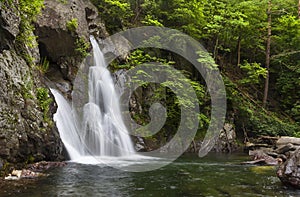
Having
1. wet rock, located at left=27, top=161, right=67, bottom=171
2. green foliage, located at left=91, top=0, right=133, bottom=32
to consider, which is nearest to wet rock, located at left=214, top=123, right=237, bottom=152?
green foliage, located at left=91, top=0, right=133, bottom=32

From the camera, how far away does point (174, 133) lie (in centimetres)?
1600

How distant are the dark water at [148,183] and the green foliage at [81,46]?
6053 mm

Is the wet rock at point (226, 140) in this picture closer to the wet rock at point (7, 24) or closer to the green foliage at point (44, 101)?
the green foliage at point (44, 101)

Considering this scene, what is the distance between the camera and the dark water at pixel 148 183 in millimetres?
5832

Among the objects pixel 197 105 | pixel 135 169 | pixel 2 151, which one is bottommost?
pixel 135 169

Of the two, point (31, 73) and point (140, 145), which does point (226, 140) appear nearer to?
point (140, 145)

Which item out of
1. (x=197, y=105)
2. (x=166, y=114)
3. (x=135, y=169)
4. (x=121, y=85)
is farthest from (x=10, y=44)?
(x=197, y=105)

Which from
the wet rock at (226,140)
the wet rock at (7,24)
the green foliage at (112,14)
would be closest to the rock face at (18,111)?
the wet rock at (7,24)

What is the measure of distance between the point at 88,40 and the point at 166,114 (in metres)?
5.41

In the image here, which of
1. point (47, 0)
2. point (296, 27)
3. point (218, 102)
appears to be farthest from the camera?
point (296, 27)

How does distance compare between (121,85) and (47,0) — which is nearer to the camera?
(47,0)

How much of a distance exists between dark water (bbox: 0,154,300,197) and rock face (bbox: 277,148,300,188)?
0.18 meters

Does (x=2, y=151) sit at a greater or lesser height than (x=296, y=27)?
lesser

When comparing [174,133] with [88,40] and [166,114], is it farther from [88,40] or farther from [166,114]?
[88,40]
